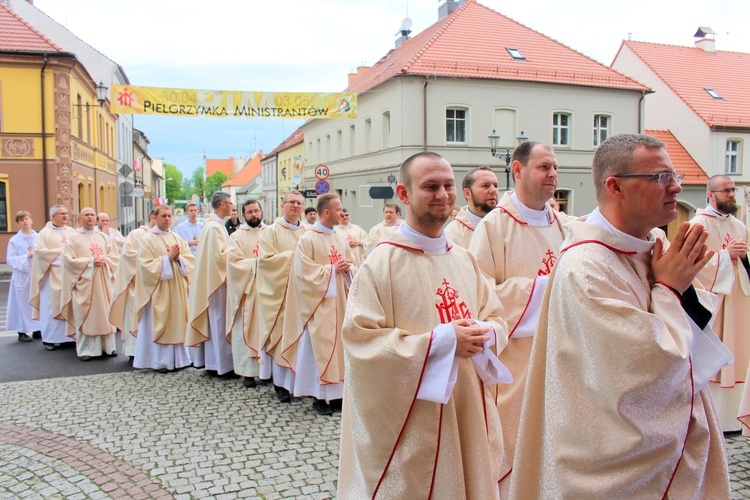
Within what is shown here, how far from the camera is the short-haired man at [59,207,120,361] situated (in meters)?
9.27

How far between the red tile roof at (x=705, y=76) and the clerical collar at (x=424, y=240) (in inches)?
1189

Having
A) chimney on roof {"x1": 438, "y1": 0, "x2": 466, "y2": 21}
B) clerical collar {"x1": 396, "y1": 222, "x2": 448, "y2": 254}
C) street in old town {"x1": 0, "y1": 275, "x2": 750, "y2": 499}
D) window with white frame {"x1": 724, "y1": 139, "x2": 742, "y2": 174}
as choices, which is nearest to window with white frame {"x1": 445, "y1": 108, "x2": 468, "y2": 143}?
chimney on roof {"x1": 438, "y1": 0, "x2": 466, "y2": 21}

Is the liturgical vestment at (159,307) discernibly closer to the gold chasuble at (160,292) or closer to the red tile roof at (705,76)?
the gold chasuble at (160,292)

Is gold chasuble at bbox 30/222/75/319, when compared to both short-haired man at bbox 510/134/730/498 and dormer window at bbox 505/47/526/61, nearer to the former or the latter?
short-haired man at bbox 510/134/730/498

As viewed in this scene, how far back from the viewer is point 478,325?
299 cm

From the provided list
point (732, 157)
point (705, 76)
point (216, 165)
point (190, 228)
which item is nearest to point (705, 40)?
point (705, 76)

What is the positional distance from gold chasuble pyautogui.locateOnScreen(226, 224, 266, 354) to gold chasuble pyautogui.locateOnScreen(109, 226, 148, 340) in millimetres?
1627

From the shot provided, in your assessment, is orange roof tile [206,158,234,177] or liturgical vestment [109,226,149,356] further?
orange roof tile [206,158,234,177]

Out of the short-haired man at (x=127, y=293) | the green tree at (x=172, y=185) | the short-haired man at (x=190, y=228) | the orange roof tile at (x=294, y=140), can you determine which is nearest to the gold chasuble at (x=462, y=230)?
the short-haired man at (x=127, y=293)

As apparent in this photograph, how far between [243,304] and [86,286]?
305 centimetres

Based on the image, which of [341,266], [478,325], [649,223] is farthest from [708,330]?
[341,266]

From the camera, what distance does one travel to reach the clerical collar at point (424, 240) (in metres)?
3.23

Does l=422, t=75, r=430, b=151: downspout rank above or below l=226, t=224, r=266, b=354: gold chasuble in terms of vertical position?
above

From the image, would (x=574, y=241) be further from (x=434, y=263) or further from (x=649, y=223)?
(x=434, y=263)
